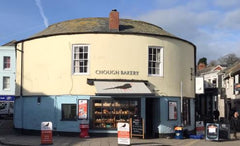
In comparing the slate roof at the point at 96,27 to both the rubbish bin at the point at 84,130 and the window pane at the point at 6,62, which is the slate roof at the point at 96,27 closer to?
the rubbish bin at the point at 84,130

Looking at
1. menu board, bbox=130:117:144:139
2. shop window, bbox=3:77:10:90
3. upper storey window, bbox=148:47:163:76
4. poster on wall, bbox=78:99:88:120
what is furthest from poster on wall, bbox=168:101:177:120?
shop window, bbox=3:77:10:90

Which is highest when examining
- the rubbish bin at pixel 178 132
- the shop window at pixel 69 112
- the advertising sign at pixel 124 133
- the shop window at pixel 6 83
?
the shop window at pixel 6 83

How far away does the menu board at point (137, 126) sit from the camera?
2041 cm

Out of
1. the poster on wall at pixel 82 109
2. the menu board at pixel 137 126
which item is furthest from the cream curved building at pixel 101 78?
the menu board at pixel 137 126

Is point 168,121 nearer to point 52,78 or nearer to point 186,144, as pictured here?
point 186,144

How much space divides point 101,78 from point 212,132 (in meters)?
7.06

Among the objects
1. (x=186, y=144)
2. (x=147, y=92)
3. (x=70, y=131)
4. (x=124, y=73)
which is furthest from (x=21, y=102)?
(x=186, y=144)

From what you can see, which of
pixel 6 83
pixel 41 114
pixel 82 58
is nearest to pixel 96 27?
pixel 82 58

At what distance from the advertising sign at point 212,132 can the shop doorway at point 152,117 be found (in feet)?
10.4

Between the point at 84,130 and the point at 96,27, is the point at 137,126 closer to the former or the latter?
the point at 84,130

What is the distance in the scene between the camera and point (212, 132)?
2014 cm

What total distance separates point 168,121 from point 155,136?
126 centimetres

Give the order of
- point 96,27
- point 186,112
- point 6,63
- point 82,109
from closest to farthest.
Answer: point 82,109 < point 96,27 < point 186,112 < point 6,63

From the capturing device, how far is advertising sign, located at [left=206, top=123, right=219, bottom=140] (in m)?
19.9
